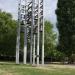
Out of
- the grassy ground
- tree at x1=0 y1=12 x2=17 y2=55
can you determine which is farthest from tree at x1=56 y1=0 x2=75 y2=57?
the grassy ground

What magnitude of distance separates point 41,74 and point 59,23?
30.6 metres

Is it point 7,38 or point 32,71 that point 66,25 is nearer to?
point 7,38

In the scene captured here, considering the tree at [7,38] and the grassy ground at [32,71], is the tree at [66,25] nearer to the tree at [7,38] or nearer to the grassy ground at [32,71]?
the tree at [7,38]

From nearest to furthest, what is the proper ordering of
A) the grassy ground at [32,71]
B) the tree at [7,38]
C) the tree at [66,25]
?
the grassy ground at [32,71] < the tree at [66,25] < the tree at [7,38]

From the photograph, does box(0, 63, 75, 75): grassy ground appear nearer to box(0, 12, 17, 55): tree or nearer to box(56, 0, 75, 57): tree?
box(56, 0, 75, 57): tree

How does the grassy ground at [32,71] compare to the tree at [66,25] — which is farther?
the tree at [66,25]

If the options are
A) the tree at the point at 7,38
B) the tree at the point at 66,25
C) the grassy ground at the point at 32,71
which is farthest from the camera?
the tree at the point at 7,38

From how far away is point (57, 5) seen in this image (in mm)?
→ 56312

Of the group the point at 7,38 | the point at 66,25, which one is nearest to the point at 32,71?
the point at 66,25

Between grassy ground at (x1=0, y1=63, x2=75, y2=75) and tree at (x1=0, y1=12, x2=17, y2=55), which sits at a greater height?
tree at (x1=0, y1=12, x2=17, y2=55)

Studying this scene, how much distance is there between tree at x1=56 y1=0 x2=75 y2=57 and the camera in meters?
54.3

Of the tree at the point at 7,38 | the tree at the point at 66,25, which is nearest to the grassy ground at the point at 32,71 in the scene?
the tree at the point at 66,25

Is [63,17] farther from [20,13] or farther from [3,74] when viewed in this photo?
[3,74]

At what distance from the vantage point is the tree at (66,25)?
178 feet
